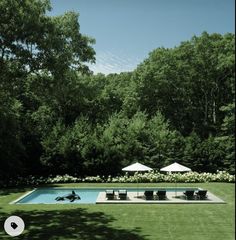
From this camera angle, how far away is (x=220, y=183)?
2834 centimetres

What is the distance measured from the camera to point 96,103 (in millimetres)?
46594

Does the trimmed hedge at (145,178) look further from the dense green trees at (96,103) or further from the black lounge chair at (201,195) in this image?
the black lounge chair at (201,195)

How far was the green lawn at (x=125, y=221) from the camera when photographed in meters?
14.0

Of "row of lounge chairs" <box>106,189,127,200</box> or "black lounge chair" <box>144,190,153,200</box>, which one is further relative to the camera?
"row of lounge chairs" <box>106,189,127,200</box>

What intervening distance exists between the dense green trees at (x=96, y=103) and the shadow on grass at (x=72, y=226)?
5.29m

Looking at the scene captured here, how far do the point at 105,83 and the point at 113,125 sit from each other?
83.7ft

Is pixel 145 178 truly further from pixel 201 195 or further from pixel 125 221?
pixel 125 221

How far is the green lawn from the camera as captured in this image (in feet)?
45.8

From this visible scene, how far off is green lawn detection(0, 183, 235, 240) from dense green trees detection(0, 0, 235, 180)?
292cm

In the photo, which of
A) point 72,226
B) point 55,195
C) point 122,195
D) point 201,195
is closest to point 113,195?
point 122,195

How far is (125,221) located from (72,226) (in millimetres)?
2128

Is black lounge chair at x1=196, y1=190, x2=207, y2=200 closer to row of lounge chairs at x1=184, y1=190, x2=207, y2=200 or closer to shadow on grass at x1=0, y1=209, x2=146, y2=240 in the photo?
row of lounge chairs at x1=184, y1=190, x2=207, y2=200

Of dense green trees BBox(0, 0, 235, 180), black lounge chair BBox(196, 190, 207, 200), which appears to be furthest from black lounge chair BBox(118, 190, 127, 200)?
dense green trees BBox(0, 0, 235, 180)

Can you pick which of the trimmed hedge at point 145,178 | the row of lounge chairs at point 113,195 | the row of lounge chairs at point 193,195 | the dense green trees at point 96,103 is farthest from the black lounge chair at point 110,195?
the trimmed hedge at point 145,178
